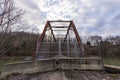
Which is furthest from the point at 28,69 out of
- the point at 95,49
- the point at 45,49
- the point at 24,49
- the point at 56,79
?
the point at 24,49

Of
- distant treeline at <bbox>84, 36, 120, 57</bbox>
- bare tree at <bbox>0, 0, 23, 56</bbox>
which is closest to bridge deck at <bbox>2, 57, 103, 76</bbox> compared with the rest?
bare tree at <bbox>0, 0, 23, 56</bbox>

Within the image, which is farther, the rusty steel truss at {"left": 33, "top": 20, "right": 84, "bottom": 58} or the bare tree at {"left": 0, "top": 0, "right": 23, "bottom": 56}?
the rusty steel truss at {"left": 33, "top": 20, "right": 84, "bottom": 58}

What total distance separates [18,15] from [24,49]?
619 inches

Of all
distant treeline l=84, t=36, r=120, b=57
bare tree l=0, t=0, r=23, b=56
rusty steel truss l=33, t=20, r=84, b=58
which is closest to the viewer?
bare tree l=0, t=0, r=23, b=56

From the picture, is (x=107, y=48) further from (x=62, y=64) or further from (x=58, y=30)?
(x=62, y=64)

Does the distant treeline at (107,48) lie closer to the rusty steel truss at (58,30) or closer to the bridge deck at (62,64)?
the rusty steel truss at (58,30)

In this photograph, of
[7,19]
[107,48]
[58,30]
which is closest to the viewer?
[7,19]

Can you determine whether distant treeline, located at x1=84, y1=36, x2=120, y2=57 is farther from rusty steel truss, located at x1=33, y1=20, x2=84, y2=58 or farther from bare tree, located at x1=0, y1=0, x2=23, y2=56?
bare tree, located at x1=0, y1=0, x2=23, y2=56

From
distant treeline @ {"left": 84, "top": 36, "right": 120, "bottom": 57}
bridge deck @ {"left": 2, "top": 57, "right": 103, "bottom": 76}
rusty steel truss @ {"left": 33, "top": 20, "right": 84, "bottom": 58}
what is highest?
rusty steel truss @ {"left": 33, "top": 20, "right": 84, "bottom": 58}

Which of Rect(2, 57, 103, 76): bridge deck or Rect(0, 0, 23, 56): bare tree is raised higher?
Rect(0, 0, 23, 56): bare tree

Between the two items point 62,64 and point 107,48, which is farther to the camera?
point 107,48

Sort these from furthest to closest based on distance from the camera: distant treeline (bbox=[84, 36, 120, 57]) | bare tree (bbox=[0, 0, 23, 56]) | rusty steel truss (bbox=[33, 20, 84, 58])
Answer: distant treeline (bbox=[84, 36, 120, 57]), rusty steel truss (bbox=[33, 20, 84, 58]), bare tree (bbox=[0, 0, 23, 56])

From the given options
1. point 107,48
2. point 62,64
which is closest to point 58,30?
point 62,64

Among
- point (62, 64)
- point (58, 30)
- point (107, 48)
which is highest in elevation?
point (58, 30)
